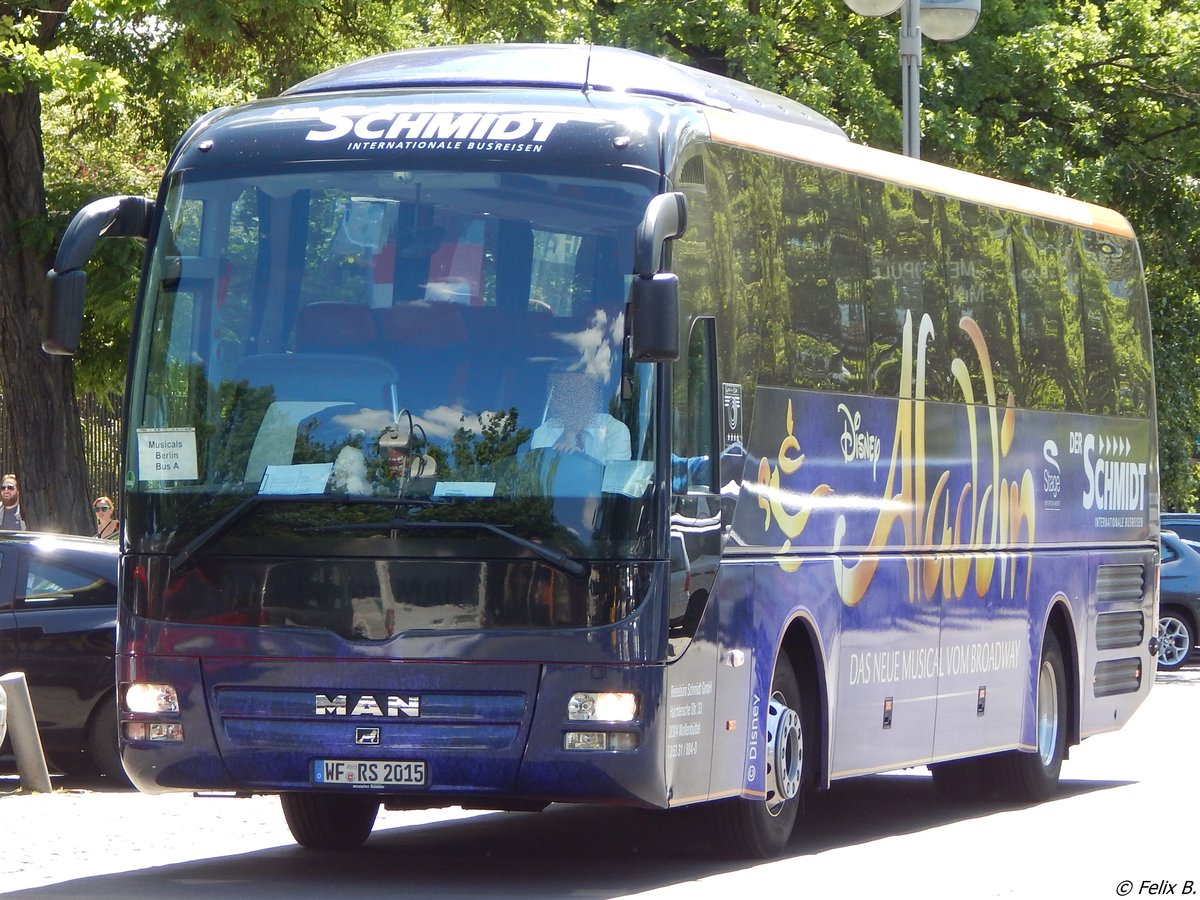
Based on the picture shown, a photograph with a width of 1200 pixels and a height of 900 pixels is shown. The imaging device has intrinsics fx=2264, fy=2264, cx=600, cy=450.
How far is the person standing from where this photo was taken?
23.6 m

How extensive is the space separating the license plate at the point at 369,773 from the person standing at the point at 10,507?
1464 cm

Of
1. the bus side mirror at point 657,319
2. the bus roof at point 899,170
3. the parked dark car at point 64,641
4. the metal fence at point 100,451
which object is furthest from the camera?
the metal fence at point 100,451

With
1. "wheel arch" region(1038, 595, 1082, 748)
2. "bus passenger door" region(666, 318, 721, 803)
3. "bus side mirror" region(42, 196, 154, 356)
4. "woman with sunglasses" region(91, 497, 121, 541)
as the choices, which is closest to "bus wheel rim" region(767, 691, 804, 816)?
"bus passenger door" region(666, 318, 721, 803)

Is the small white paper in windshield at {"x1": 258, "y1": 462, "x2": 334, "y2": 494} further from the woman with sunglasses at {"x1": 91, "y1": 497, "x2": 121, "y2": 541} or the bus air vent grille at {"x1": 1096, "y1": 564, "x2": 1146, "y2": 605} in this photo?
the woman with sunglasses at {"x1": 91, "y1": 497, "x2": 121, "y2": 541}

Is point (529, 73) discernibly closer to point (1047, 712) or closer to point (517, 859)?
point (517, 859)

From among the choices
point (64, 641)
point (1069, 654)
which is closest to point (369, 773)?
point (64, 641)

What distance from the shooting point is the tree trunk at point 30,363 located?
70.3 feet

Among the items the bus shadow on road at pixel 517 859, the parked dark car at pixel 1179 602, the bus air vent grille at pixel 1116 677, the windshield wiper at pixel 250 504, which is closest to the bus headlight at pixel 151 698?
the windshield wiper at pixel 250 504

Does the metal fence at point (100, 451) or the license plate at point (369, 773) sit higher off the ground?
the metal fence at point (100, 451)

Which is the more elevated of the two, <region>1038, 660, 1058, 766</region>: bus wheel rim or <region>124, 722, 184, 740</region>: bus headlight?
<region>124, 722, 184, 740</region>: bus headlight

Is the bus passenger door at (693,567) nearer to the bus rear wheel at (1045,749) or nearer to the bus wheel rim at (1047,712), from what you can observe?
the bus rear wheel at (1045,749)

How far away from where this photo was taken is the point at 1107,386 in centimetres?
1555

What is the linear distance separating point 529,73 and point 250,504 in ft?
8.03

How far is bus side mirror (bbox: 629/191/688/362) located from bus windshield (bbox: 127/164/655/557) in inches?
9.5
